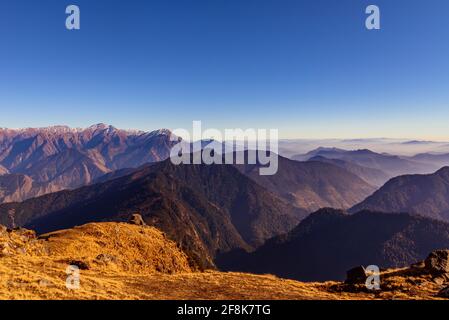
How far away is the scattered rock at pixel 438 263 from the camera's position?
37272 mm

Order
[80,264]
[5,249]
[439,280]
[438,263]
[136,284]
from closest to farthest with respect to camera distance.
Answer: [136,284] → [439,280] → [438,263] → [5,249] → [80,264]

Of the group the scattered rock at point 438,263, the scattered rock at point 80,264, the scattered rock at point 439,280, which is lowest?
the scattered rock at point 80,264

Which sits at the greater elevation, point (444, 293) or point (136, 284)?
point (444, 293)

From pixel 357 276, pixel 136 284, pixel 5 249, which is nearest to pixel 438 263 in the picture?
pixel 357 276

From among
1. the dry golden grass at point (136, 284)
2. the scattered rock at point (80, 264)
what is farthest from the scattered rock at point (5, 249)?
the scattered rock at point (80, 264)

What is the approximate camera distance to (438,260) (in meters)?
38.4

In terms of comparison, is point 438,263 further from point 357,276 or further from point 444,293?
point 357,276

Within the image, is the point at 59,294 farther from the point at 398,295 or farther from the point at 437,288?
the point at 437,288

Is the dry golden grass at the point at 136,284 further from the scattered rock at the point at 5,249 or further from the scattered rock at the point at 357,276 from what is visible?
the scattered rock at the point at 357,276

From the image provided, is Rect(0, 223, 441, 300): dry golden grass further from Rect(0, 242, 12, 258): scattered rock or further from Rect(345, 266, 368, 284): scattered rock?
Rect(345, 266, 368, 284): scattered rock

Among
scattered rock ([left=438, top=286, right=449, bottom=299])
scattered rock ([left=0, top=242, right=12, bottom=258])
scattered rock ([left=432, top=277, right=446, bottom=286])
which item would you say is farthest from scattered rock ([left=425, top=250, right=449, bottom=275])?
scattered rock ([left=0, top=242, right=12, bottom=258])

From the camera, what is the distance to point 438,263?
3806cm

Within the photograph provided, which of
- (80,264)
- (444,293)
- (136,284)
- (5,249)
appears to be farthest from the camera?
(80,264)
